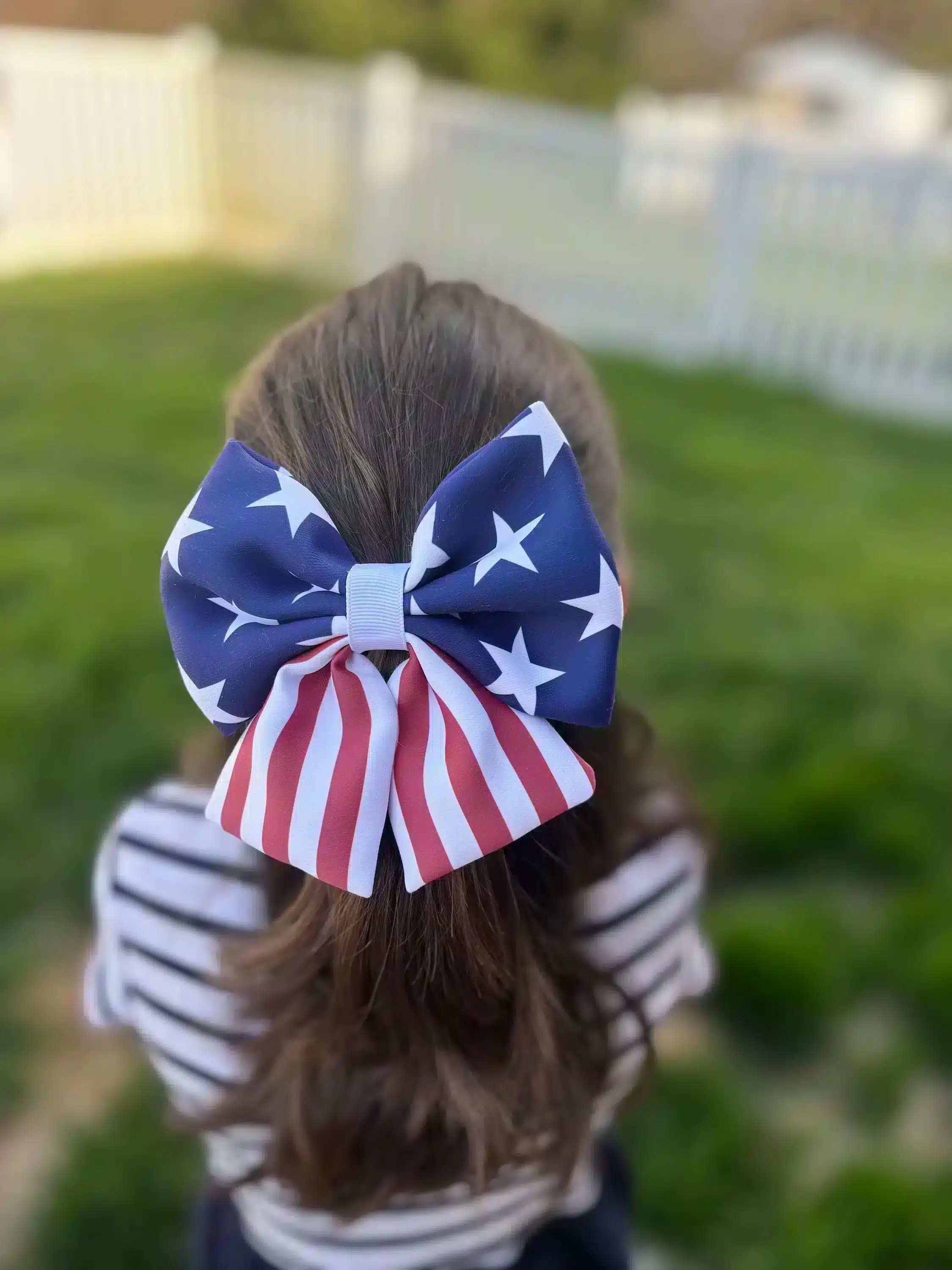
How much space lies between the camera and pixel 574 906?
0.86m

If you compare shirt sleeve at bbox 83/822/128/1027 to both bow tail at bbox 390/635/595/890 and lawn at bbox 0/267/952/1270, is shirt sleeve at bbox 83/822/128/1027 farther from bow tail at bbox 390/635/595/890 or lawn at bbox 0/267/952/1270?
lawn at bbox 0/267/952/1270

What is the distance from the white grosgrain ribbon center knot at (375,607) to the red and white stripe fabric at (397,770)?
1 centimetres

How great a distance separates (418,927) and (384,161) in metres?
5.83

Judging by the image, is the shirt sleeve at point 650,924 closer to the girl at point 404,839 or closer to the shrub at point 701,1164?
the girl at point 404,839

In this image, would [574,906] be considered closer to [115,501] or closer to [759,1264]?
[759,1264]

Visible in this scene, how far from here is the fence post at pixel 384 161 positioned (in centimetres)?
558

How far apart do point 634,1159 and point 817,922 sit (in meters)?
0.59

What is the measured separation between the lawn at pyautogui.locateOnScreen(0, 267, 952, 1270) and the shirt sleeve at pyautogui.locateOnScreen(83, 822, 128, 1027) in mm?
607

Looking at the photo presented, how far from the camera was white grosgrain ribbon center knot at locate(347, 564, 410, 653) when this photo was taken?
0.62 m

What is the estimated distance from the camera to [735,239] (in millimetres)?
5066

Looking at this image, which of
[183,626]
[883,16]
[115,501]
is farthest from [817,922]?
[883,16]

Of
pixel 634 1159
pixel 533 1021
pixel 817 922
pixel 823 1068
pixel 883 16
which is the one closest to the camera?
pixel 533 1021

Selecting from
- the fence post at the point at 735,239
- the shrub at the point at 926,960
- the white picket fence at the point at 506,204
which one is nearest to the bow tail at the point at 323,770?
the shrub at the point at 926,960

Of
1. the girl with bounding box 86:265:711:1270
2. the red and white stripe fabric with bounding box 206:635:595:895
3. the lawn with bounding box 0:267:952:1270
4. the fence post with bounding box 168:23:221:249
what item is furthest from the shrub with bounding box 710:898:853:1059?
the fence post with bounding box 168:23:221:249
